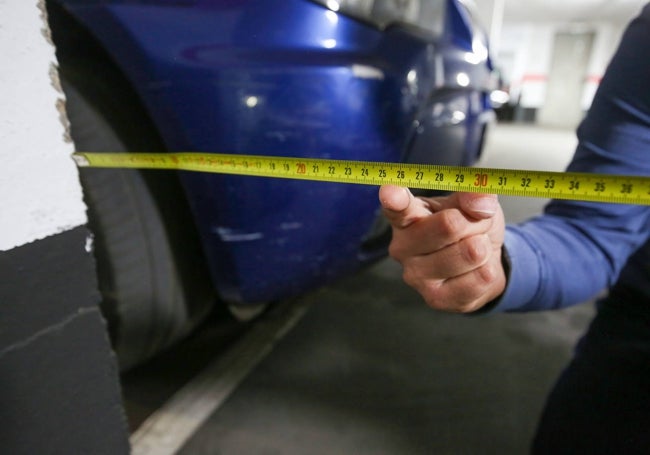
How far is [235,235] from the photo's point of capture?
0.92m

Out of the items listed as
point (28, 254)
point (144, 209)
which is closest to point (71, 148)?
point (28, 254)

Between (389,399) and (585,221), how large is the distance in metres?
0.70

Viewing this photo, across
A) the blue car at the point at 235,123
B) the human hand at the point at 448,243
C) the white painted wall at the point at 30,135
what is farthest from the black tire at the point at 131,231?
the human hand at the point at 448,243

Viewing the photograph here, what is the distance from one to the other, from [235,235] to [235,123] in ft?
0.82

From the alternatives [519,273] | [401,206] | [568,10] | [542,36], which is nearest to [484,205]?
[401,206]

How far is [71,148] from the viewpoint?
65 centimetres

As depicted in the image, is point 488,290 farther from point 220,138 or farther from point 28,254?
point 28,254

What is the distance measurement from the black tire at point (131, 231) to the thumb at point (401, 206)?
0.59 meters

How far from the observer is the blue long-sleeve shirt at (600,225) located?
30.5 inches

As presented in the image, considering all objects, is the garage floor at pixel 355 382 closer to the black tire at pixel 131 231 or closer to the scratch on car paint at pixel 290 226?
the black tire at pixel 131 231

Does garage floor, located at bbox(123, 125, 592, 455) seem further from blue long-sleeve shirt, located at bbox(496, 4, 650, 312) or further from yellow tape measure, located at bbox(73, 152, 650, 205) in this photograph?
yellow tape measure, located at bbox(73, 152, 650, 205)

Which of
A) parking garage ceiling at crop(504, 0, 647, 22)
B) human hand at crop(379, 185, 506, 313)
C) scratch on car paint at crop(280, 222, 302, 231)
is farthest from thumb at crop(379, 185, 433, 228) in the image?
parking garage ceiling at crop(504, 0, 647, 22)

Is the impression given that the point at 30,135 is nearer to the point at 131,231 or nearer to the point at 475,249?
the point at 131,231

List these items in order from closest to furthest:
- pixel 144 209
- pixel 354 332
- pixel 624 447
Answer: pixel 624 447
pixel 144 209
pixel 354 332
